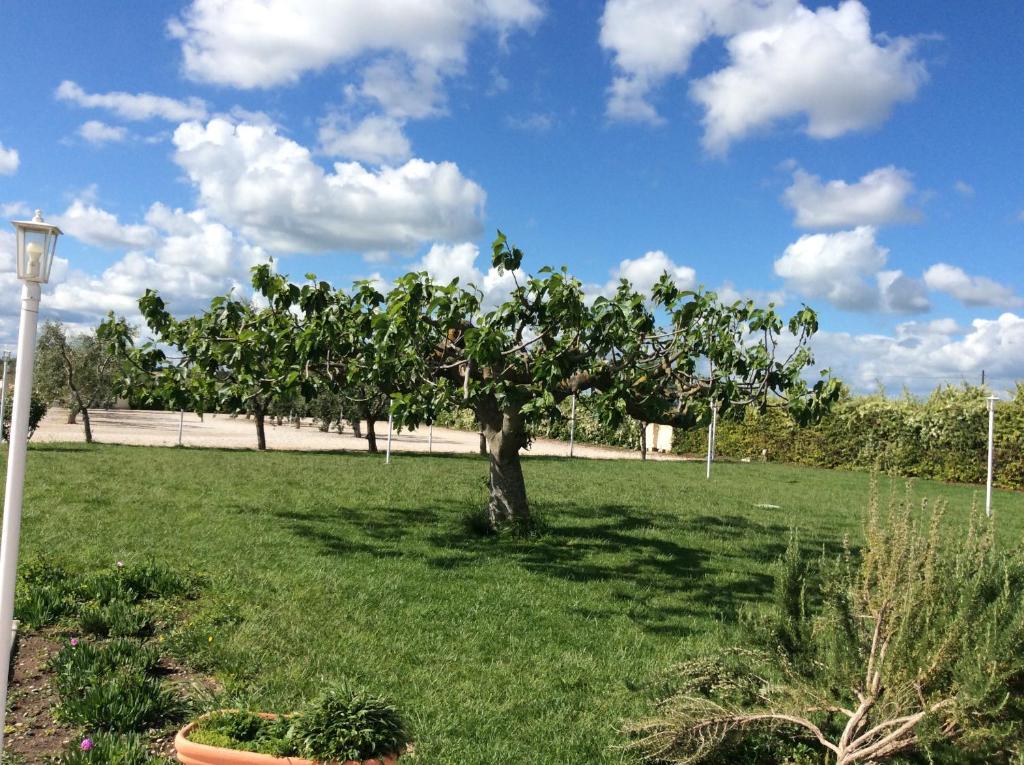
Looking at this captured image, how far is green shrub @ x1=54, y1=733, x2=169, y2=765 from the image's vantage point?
360 cm

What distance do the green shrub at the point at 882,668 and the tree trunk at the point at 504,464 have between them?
5.93 m

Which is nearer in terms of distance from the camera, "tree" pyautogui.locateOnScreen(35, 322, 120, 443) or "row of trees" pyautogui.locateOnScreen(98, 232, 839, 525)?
"row of trees" pyautogui.locateOnScreen(98, 232, 839, 525)

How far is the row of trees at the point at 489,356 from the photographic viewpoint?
7.88 metres

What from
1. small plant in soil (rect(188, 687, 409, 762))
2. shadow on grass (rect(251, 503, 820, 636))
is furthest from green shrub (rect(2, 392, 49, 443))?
small plant in soil (rect(188, 687, 409, 762))

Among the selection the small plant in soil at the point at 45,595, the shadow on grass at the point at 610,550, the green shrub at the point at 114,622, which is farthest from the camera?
the shadow on grass at the point at 610,550

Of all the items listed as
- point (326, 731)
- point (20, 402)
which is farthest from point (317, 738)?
point (20, 402)

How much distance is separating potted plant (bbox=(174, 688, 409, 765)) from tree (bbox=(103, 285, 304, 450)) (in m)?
5.23

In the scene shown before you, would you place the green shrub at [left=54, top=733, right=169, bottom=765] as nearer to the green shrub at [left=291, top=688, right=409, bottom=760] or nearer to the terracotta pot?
the terracotta pot

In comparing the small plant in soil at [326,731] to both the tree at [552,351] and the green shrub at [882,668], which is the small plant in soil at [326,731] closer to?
the green shrub at [882,668]

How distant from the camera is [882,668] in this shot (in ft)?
11.8

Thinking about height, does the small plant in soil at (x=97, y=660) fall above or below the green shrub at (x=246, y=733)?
below

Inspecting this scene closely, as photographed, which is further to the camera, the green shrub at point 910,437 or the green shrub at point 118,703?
the green shrub at point 910,437

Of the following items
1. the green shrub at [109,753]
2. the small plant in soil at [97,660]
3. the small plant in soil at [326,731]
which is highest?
the small plant in soil at [326,731]

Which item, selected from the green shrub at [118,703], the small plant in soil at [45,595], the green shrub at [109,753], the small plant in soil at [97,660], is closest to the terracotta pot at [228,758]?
the green shrub at [109,753]
